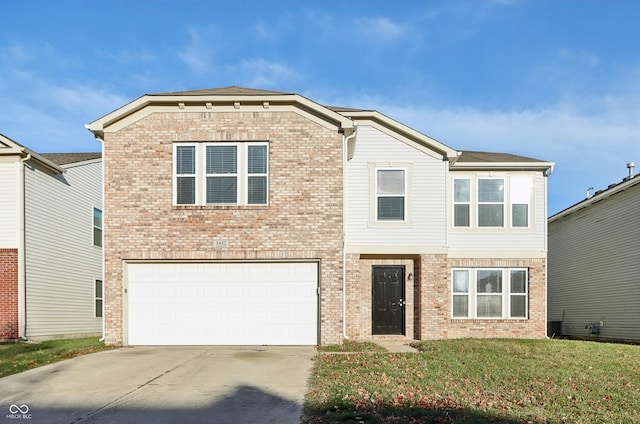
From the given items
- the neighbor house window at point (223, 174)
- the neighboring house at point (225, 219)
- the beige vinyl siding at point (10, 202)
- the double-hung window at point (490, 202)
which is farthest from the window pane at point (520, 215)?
the beige vinyl siding at point (10, 202)

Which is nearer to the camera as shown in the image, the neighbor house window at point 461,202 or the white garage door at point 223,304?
the white garage door at point 223,304

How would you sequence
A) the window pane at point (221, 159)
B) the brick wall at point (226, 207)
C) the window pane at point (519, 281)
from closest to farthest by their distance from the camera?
1. the brick wall at point (226, 207)
2. the window pane at point (221, 159)
3. the window pane at point (519, 281)

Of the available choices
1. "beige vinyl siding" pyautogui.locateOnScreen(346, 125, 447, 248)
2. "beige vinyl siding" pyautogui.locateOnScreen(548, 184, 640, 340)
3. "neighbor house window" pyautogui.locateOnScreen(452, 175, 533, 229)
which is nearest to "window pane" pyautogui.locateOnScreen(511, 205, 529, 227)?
"neighbor house window" pyautogui.locateOnScreen(452, 175, 533, 229)

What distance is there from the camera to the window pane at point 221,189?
13539 mm

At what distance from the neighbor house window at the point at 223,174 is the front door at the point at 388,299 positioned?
14.7 ft

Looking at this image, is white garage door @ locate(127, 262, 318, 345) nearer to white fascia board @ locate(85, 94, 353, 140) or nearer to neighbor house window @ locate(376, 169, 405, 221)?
neighbor house window @ locate(376, 169, 405, 221)

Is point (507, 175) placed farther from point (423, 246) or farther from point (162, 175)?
point (162, 175)

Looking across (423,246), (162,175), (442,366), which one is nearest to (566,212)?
(423,246)

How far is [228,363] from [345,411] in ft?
14.6

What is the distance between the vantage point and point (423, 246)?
15273 millimetres

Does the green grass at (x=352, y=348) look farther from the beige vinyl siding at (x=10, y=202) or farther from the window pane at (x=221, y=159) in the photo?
the beige vinyl siding at (x=10, y=202)

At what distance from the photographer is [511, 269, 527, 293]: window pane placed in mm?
16344

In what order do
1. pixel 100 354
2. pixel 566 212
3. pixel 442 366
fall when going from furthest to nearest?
pixel 566 212
pixel 100 354
pixel 442 366

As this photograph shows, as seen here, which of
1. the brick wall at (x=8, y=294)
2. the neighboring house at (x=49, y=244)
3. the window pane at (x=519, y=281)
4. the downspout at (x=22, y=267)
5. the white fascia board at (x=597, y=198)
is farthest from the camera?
the white fascia board at (x=597, y=198)
